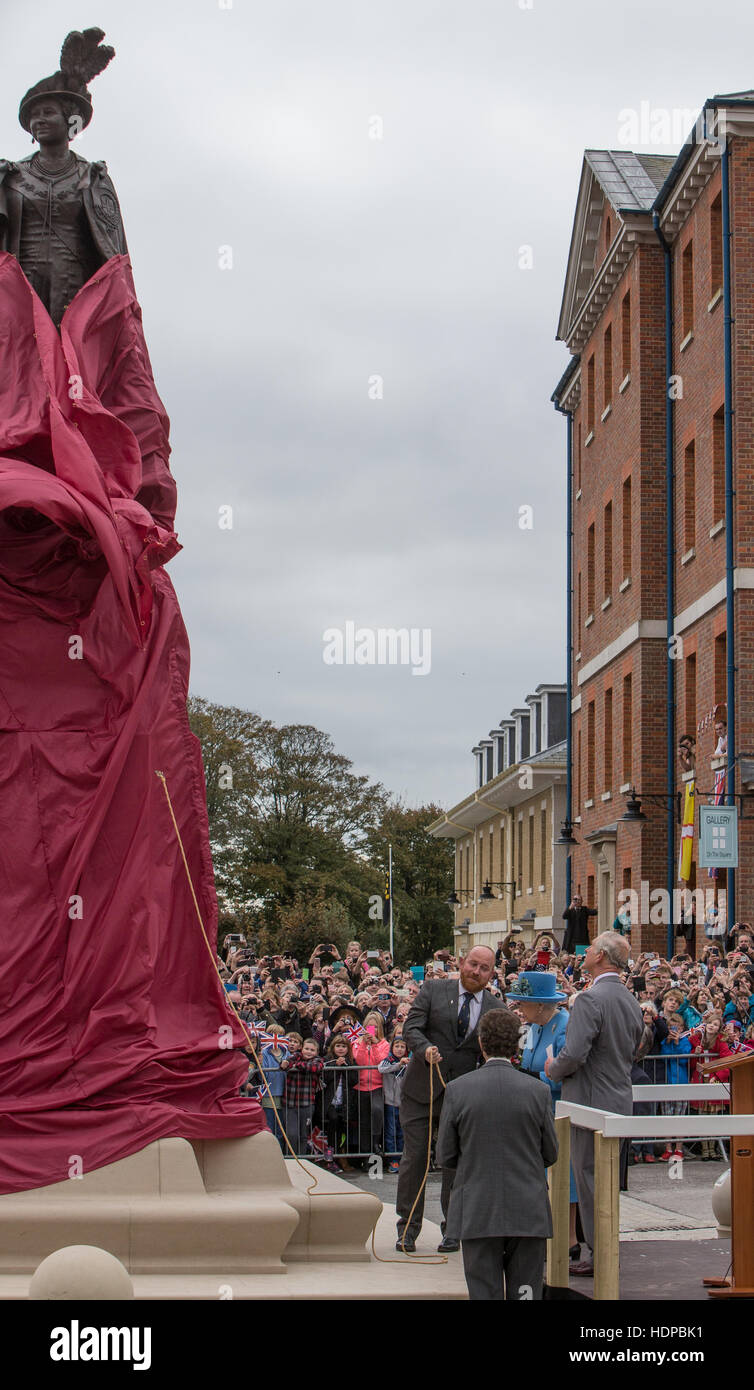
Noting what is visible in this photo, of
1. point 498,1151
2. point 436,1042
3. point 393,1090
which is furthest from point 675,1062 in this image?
point 498,1151

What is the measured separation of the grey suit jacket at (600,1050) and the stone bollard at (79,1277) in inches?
157

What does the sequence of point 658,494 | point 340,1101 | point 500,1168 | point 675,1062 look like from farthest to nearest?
1. point 658,494
2. point 675,1062
3. point 340,1101
4. point 500,1168

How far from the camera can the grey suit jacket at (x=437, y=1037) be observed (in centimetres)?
936

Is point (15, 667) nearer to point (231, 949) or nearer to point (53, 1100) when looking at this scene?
point (53, 1100)

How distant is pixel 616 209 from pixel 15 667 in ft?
78.6

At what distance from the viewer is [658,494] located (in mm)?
29344

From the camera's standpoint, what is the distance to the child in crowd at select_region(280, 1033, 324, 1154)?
13750 mm

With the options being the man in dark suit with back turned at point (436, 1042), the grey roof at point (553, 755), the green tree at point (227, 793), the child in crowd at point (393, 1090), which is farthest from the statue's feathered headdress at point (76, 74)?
the green tree at point (227, 793)

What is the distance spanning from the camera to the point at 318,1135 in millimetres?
14281

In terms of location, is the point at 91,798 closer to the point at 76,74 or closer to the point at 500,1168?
the point at 500,1168

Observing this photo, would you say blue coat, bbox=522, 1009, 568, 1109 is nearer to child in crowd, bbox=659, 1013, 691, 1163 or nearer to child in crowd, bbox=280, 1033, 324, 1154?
child in crowd, bbox=280, 1033, 324, 1154

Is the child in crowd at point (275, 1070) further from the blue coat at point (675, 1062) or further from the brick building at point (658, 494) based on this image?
the brick building at point (658, 494)

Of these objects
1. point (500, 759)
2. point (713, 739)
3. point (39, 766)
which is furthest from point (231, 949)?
point (500, 759)

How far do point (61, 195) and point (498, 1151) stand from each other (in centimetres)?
584
